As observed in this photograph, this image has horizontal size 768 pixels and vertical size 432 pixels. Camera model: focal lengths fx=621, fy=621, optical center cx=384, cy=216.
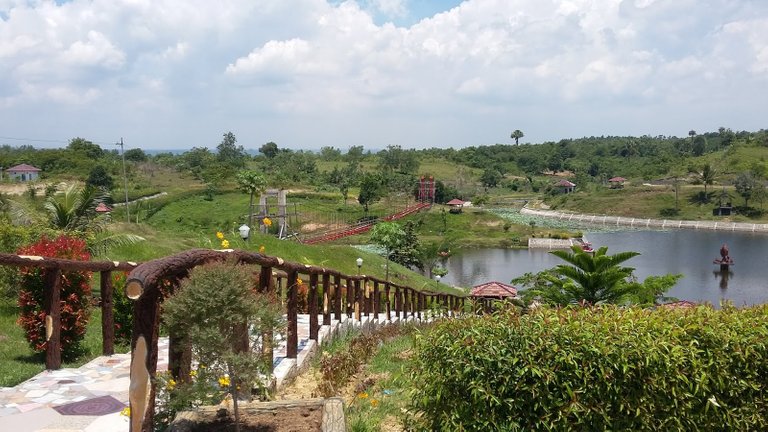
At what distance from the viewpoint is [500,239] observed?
2657 inches

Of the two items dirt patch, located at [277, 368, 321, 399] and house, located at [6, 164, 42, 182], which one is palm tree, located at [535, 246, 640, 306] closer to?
dirt patch, located at [277, 368, 321, 399]

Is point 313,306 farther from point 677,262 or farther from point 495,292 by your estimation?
point 677,262

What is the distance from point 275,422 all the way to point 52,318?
3269mm

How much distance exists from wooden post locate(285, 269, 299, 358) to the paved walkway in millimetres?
102

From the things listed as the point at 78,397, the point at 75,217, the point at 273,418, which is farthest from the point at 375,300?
the point at 273,418

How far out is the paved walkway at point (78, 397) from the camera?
464 cm

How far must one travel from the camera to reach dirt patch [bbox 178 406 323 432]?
4.29m

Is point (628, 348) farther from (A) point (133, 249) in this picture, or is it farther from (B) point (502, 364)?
(A) point (133, 249)

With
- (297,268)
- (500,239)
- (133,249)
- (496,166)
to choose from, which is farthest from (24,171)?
(496,166)

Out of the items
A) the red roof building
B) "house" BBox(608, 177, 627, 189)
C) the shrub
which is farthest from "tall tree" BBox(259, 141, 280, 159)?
the shrub

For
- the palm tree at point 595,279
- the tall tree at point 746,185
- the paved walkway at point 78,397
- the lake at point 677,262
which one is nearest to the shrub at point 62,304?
the paved walkway at point 78,397

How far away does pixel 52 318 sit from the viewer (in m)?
6.35

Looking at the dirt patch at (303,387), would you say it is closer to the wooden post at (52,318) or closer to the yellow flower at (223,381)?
the yellow flower at (223,381)

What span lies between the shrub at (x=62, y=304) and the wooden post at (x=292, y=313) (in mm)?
2401
